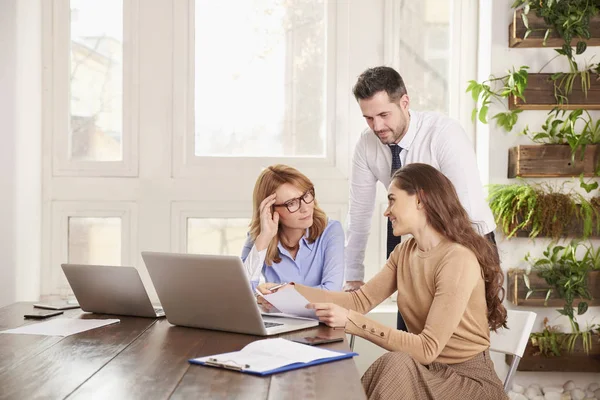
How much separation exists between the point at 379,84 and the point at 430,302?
865mm

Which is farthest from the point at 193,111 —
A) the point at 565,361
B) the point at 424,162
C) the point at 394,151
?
the point at 565,361

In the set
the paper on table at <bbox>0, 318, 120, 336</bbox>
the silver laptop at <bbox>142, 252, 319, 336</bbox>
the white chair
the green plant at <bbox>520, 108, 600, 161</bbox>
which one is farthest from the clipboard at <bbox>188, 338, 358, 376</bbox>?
the green plant at <bbox>520, 108, 600, 161</bbox>

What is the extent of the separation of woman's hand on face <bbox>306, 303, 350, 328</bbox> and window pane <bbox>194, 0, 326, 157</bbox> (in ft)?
6.33

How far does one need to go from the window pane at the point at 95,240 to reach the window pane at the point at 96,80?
33cm

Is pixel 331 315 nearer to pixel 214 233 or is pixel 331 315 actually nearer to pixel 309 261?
pixel 309 261

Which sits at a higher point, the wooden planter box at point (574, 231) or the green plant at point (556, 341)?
the wooden planter box at point (574, 231)

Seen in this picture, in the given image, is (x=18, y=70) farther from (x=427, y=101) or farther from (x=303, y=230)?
(x=427, y=101)

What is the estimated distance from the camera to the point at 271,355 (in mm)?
1678

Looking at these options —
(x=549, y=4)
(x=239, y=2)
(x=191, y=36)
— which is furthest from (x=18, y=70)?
(x=549, y=4)

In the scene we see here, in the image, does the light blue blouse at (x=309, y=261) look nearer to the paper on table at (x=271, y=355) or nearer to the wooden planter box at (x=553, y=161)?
the paper on table at (x=271, y=355)

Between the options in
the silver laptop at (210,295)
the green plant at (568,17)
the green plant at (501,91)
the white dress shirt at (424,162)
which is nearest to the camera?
the silver laptop at (210,295)

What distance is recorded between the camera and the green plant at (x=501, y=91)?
3.56m

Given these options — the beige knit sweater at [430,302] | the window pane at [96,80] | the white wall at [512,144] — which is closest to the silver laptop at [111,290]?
the beige knit sweater at [430,302]

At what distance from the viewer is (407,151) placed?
2932mm
